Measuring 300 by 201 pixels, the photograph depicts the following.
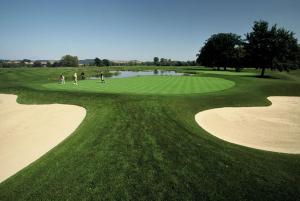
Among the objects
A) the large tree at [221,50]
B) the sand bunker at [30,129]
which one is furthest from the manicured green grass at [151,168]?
the large tree at [221,50]

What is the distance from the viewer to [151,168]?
9.68 metres

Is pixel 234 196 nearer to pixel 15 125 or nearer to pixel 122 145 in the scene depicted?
pixel 122 145

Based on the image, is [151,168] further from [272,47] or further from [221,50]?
[221,50]

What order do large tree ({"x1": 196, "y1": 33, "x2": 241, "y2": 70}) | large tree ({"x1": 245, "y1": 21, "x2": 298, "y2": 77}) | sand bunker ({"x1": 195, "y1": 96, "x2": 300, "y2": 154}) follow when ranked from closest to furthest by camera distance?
sand bunker ({"x1": 195, "y1": 96, "x2": 300, "y2": 154}), large tree ({"x1": 245, "y1": 21, "x2": 298, "y2": 77}), large tree ({"x1": 196, "y1": 33, "x2": 241, "y2": 70})

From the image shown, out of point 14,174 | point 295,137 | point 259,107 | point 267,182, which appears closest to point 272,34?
point 259,107

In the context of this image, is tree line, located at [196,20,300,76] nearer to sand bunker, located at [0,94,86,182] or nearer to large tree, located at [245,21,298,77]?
large tree, located at [245,21,298,77]

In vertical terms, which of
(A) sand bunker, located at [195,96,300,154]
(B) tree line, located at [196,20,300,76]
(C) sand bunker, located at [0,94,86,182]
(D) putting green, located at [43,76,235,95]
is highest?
(B) tree line, located at [196,20,300,76]

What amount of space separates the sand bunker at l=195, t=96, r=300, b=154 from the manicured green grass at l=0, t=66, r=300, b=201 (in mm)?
1190

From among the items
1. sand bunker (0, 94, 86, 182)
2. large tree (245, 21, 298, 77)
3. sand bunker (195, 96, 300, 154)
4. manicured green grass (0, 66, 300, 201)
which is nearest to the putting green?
sand bunker (0, 94, 86, 182)

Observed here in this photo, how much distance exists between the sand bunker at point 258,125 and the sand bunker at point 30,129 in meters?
10.1

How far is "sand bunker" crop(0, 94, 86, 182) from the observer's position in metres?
11.9

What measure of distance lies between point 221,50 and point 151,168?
100876 mm

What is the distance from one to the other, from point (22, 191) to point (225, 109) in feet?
55.7

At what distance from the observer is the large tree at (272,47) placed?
1997 inches
